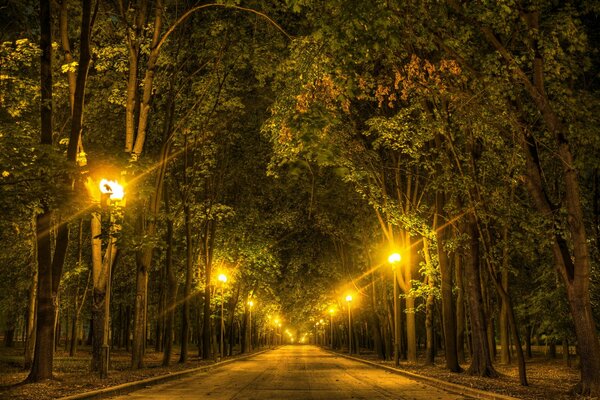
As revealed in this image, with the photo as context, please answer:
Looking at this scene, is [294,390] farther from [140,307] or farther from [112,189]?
[140,307]

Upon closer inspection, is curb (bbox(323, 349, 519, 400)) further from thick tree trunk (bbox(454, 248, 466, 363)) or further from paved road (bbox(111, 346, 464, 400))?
thick tree trunk (bbox(454, 248, 466, 363))

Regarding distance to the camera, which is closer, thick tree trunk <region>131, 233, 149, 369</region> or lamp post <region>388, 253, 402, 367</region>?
thick tree trunk <region>131, 233, 149, 369</region>

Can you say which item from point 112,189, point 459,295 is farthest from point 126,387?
point 459,295

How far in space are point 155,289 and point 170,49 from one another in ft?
112

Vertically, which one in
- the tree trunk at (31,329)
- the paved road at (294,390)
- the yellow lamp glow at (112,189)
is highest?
the yellow lamp glow at (112,189)

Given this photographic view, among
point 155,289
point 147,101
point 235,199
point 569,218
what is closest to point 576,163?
point 569,218

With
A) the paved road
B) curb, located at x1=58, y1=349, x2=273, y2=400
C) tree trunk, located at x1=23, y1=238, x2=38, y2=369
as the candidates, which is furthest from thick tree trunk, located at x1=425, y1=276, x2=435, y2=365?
tree trunk, located at x1=23, y1=238, x2=38, y2=369

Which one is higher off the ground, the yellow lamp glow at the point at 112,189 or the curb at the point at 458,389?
the yellow lamp glow at the point at 112,189

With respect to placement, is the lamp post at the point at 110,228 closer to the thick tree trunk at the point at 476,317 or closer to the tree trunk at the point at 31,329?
the tree trunk at the point at 31,329

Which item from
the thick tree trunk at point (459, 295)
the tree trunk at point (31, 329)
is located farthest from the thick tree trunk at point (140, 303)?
the thick tree trunk at point (459, 295)

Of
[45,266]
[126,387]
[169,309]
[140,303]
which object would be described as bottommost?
[126,387]

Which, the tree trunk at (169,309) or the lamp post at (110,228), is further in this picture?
the tree trunk at (169,309)

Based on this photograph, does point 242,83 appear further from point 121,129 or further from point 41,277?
point 41,277

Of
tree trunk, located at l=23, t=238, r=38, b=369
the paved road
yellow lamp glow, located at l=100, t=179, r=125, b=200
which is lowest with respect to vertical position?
the paved road
